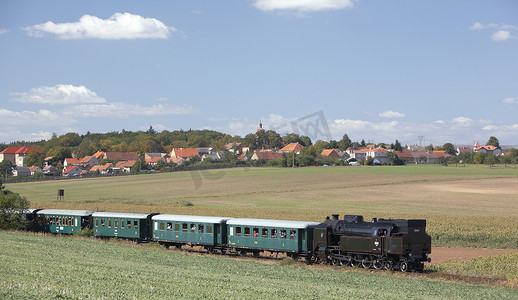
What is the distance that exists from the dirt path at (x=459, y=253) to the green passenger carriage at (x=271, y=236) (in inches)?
340

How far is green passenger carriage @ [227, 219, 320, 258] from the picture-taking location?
1188 inches

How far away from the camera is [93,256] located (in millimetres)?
27766

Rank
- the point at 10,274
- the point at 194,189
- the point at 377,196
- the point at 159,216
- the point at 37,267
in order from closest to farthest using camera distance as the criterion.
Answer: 1. the point at 10,274
2. the point at 37,267
3. the point at 159,216
4. the point at 377,196
5. the point at 194,189

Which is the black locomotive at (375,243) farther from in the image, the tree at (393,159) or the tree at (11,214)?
the tree at (393,159)

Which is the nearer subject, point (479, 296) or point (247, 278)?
point (479, 296)

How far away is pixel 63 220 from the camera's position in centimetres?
4484

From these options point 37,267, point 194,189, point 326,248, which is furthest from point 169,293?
point 194,189

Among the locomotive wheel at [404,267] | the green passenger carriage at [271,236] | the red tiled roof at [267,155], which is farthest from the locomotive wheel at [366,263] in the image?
the red tiled roof at [267,155]

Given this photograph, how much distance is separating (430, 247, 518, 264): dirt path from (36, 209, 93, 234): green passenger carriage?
2791 cm

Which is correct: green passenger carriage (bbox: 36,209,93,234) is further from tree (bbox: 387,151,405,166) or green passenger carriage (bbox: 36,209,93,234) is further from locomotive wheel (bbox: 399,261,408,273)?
tree (bbox: 387,151,405,166)

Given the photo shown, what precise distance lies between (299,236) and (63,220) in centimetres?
2439

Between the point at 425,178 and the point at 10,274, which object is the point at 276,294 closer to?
the point at 10,274

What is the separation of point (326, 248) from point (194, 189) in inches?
2853

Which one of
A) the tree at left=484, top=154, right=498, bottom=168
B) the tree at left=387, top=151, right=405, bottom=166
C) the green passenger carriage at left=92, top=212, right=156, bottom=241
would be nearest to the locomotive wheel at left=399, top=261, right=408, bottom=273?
the green passenger carriage at left=92, top=212, right=156, bottom=241
